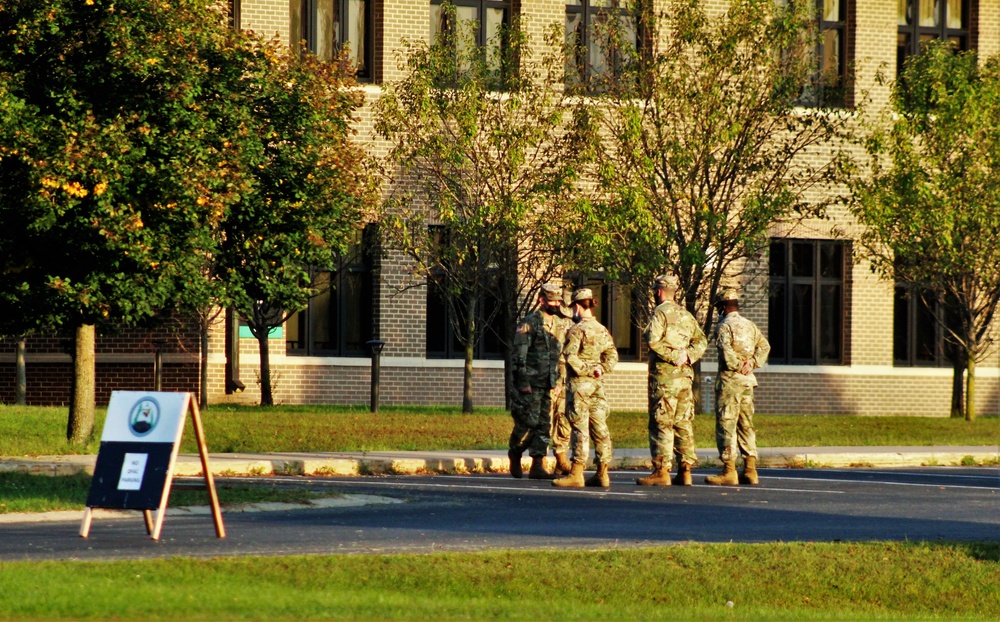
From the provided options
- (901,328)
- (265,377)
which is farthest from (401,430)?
(901,328)

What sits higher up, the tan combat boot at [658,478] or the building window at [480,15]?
the building window at [480,15]

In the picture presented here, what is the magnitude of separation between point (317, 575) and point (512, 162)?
16763mm

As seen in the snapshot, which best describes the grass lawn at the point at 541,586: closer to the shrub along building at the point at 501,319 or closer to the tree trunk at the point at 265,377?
the shrub along building at the point at 501,319

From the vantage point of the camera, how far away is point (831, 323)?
109 feet

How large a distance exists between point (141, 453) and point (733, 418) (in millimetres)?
7268

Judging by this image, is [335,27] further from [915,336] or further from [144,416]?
[144,416]

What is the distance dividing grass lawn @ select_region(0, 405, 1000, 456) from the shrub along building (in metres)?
2.02

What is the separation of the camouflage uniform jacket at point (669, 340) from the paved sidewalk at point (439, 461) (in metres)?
3.23

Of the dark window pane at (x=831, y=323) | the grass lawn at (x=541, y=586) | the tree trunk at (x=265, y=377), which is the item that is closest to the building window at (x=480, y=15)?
the tree trunk at (x=265, y=377)

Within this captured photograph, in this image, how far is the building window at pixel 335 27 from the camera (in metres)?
29.9

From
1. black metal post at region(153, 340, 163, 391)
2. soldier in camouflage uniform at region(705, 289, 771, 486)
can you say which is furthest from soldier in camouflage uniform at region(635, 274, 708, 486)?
black metal post at region(153, 340, 163, 391)

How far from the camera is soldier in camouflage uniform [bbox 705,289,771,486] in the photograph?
16000mm

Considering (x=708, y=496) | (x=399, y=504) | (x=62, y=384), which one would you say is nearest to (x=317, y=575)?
(x=399, y=504)

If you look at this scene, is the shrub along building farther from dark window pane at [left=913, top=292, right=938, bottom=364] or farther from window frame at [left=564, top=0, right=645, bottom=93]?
window frame at [left=564, top=0, right=645, bottom=93]
